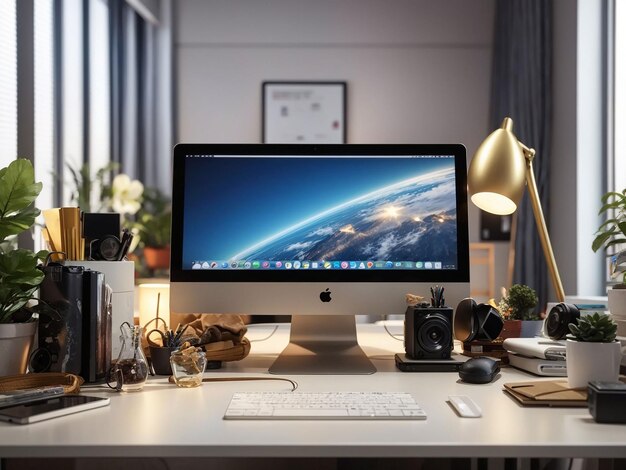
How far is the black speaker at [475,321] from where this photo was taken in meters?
1.43

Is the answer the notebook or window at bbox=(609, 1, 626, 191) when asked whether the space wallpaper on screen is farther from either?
window at bbox=(609, 1, 626, 191)

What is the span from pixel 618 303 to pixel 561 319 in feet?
0.39

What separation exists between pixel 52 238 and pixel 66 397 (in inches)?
17.1

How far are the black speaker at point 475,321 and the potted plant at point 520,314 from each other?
0.34ft

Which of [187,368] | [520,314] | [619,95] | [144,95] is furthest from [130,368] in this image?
[144,95]

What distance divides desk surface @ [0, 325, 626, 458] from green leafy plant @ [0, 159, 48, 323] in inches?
9.9

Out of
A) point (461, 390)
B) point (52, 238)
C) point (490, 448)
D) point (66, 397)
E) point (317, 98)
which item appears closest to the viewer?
point (490, 448)

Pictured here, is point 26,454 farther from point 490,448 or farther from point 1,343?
point 490,448

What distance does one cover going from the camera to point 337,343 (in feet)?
5.33

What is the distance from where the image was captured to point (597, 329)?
3.75ft

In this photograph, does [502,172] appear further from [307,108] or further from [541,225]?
[307,108]

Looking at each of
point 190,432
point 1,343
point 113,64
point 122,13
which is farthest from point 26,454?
point 122,13

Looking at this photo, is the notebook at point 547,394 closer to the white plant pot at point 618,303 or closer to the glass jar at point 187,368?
the white plant pot at point 618,303

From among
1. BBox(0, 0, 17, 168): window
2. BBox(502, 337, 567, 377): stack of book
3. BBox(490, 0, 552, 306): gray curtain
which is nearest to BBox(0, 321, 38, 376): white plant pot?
BBox(502, 337, 567, 377): stack of book
